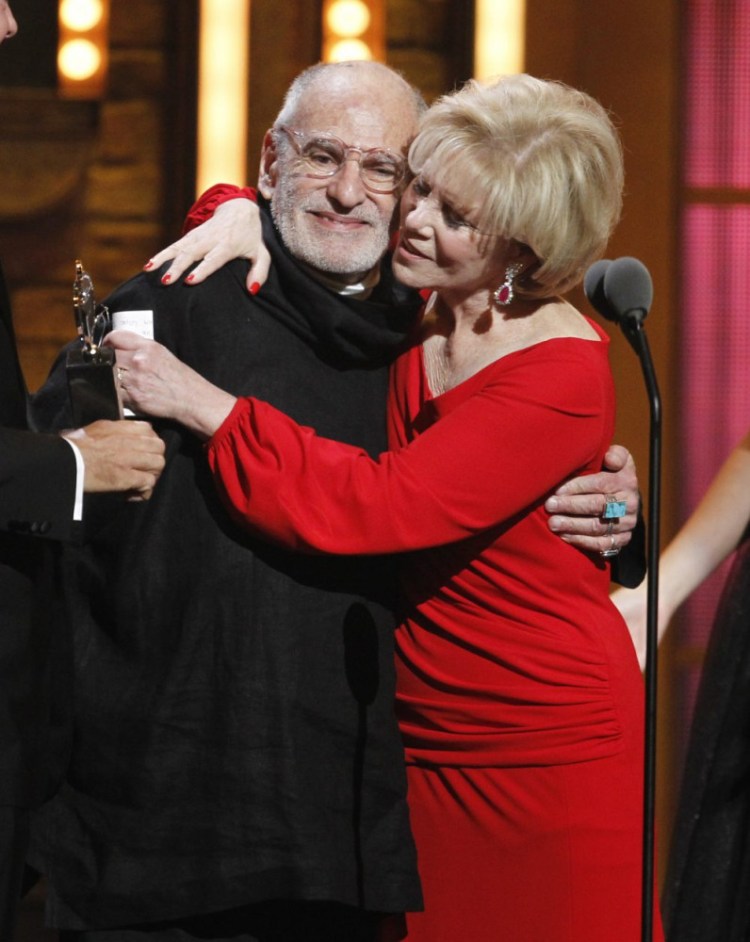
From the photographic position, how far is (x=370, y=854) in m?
2.04

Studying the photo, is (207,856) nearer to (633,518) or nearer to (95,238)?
(633,518)

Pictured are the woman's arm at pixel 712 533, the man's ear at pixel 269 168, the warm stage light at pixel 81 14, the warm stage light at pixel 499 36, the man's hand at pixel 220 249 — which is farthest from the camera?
the warm stage light at pixel 81 14

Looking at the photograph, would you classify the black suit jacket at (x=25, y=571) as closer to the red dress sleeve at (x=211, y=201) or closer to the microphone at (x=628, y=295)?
the red dress sleeve at (x=211, y=201)

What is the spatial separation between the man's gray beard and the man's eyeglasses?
0.15ft

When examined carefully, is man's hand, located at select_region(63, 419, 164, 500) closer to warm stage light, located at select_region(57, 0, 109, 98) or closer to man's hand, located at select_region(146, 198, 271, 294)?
man's hand, located at select_region(146, 198, 271, 294)

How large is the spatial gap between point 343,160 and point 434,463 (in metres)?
0.46

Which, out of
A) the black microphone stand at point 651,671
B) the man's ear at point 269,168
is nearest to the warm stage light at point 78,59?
the man's ear at point 269,168

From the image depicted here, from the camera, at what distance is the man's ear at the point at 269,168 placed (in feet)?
7.16

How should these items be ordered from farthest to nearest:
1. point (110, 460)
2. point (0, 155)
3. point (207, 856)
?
1. point (0, 155)
2. point (207, 856)
3. point (110, 460)

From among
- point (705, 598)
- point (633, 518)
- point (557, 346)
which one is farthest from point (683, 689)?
point (557, 346)

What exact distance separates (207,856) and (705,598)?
1.91 m

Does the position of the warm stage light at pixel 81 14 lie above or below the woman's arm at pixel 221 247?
above

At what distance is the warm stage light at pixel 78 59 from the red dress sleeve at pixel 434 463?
2.14 m

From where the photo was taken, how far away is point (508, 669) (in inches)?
81.4
